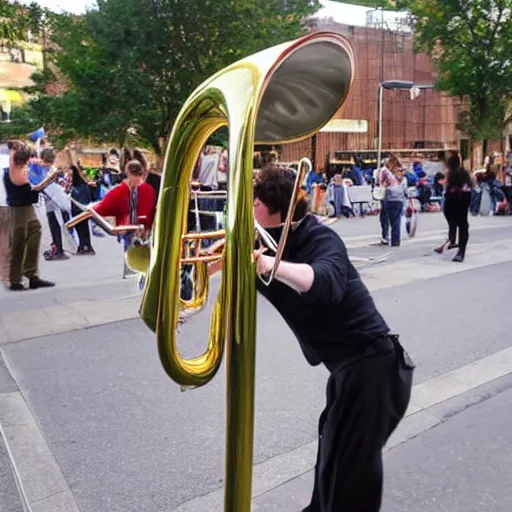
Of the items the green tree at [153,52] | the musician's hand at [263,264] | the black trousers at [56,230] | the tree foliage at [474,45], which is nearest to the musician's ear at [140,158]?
the black trousers at [56,230]

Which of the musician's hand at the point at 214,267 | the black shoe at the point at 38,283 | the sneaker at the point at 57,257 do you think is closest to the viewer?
the musician's hand at the point at 214,267

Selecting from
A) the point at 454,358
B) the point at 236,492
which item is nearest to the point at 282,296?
the point at 236,492

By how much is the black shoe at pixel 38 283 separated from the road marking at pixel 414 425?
490 cm

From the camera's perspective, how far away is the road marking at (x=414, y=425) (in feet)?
10.3

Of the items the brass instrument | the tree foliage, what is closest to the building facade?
the tree foliage

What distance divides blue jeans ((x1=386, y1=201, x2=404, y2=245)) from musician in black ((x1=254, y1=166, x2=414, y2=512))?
9040 mm

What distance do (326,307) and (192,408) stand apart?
2.22 metres

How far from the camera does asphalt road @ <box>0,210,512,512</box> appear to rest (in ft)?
10.7

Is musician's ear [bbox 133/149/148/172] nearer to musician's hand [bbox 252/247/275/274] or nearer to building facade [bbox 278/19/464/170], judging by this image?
musician's hand [bbox 252/247/275/274]

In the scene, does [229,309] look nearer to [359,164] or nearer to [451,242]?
[451,242]

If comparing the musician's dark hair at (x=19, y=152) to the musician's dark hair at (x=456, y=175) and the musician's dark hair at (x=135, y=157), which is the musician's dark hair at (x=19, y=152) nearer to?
the musician's dark hair at (x=135, y=157)

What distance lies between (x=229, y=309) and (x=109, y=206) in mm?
4966

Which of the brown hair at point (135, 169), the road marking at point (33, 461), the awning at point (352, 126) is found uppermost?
the awning at point (352, 126)

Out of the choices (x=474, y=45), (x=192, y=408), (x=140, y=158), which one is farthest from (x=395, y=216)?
(x=474, y=45)
